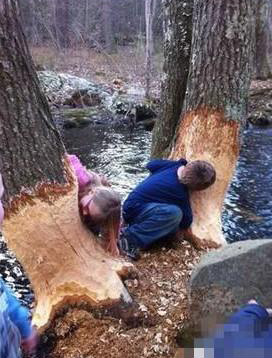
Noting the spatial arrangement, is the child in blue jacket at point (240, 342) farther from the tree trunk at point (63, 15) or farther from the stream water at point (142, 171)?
the tree trunk at point (63, 15)

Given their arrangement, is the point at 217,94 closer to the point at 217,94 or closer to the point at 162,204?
the point at 217,94

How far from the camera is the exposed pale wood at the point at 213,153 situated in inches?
191

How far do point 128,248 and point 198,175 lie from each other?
2.89ft

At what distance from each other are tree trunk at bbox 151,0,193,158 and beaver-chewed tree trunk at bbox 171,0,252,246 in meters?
0.69

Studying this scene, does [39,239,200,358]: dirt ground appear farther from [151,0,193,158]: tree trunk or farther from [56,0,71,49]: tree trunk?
[56,0,71,49]: tree trunk

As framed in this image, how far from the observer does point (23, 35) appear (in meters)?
3.36

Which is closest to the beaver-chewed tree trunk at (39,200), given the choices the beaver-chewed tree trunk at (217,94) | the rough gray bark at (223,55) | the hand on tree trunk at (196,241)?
the hand on tree trunk at (196,241)

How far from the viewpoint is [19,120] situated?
11.0 ft

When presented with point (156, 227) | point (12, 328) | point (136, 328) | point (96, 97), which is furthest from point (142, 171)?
point (96, 97)

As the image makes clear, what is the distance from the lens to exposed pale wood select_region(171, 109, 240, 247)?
191 inches

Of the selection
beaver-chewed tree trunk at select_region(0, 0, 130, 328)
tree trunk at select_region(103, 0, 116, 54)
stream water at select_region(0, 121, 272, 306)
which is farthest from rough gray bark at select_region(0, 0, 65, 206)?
tree trunk at select_region(103, 0, 116, 54)

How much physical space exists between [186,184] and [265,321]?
2.87 meters

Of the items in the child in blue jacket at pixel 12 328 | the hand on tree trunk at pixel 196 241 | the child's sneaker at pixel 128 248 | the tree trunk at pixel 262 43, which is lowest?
the tree trunk at pixel 262 43

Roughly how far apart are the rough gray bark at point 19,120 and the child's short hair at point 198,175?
4.86 feet
